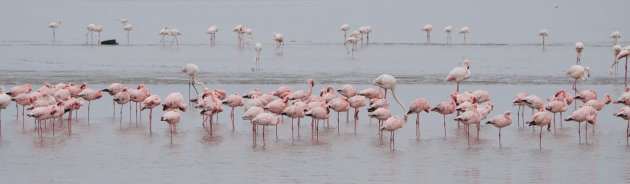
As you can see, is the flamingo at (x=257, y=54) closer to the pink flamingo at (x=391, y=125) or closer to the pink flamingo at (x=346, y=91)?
the pink flamingo at (x=346, y=91)

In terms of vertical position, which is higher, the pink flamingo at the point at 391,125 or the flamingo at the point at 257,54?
the flamingo at the point at 257,54

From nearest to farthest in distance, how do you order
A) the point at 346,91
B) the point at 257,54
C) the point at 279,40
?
the point at 346,91 → the point at 257,54 → the point at 279,40

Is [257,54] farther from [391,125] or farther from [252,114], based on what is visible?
[391,125]

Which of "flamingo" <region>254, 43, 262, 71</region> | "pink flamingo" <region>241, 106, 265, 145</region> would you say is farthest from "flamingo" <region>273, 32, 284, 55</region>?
"pink flamingo" <region>241, 106, 265, 145</region>

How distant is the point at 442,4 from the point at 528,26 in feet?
94.8

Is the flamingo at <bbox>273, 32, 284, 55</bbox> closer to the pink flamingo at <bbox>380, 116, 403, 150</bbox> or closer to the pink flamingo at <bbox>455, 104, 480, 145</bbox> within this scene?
the pink flamingo at <bbox>455, 104, 480, 145</bbox>

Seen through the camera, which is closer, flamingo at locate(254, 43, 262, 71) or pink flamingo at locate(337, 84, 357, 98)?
pink flamingo at locate(337, 84, 357, 98)

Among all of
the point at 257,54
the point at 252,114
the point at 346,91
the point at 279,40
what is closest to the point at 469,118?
the point at 252,114

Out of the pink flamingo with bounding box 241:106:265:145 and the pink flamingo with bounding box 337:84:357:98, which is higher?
the pink flamingo with bounding box 337:84:357:98

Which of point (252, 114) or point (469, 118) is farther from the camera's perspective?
point (252, 114)

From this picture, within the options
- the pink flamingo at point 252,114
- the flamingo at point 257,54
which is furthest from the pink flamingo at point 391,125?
the flamingo at point 257,54

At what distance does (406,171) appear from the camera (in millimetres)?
12023

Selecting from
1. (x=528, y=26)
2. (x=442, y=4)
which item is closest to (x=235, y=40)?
(x=528, y=26)

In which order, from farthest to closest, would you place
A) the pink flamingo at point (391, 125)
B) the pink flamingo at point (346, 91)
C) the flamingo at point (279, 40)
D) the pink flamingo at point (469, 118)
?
the flamingo at point (279, 40) < the pink flamingo at point (346, 91) < the pink flamingo at point (469, 118) < the pink flamingo at point (391, 125)
